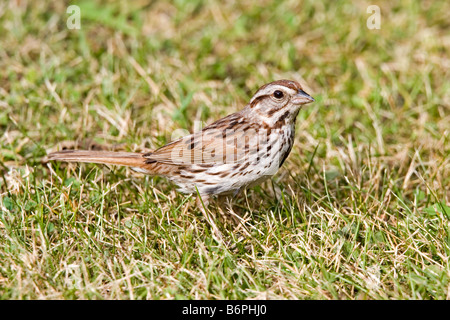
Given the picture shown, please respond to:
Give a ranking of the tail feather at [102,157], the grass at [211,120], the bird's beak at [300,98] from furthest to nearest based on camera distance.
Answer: the tail feather at [102,157]
the bird's beak at [300,98]
the grass at [211,120]

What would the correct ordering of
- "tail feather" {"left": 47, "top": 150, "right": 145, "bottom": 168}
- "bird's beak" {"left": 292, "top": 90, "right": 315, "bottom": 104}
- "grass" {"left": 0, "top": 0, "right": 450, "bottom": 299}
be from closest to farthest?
"grass" {"left": 0, "top": 0, "right": 450, "bottom": 299} < "bird's beak" {"left": 292, "top": 90, "right": 315, "bottom": 104} < "tail feather" {"left": 47, "top": 150, "right": 145, "bottom": 168}

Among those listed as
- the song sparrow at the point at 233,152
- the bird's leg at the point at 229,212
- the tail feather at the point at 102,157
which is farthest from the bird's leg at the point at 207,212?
the tail feather at the point at 102,157

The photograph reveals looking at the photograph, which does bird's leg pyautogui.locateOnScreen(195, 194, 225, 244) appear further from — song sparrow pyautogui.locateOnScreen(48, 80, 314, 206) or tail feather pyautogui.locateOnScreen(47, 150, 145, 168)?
tail feather pyautogui.locateOnScreen(47, 150, 145, 168)

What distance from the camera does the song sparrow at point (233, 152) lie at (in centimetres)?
484

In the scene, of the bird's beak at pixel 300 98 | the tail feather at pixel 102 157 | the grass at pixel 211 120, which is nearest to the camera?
the grass at pixel 211 120

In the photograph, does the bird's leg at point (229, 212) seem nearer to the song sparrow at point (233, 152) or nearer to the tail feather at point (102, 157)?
the song sparrow at point (233, 152)

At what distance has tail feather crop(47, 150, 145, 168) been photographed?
509cm

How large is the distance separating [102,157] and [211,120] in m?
1.80

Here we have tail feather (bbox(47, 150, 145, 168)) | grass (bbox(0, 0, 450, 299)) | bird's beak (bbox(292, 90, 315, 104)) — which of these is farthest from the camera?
tail feather (bbox(47, 150, 145, 168))

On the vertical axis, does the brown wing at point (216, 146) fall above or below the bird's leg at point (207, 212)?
above

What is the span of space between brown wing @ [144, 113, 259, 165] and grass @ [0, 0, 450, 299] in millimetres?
409

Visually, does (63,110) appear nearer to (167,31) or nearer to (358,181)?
(167,31)

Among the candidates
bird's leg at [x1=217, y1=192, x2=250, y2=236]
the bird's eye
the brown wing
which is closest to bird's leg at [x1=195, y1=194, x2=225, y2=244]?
bird's leg at [x1=217, y1=192, x2=250, y2=236]
